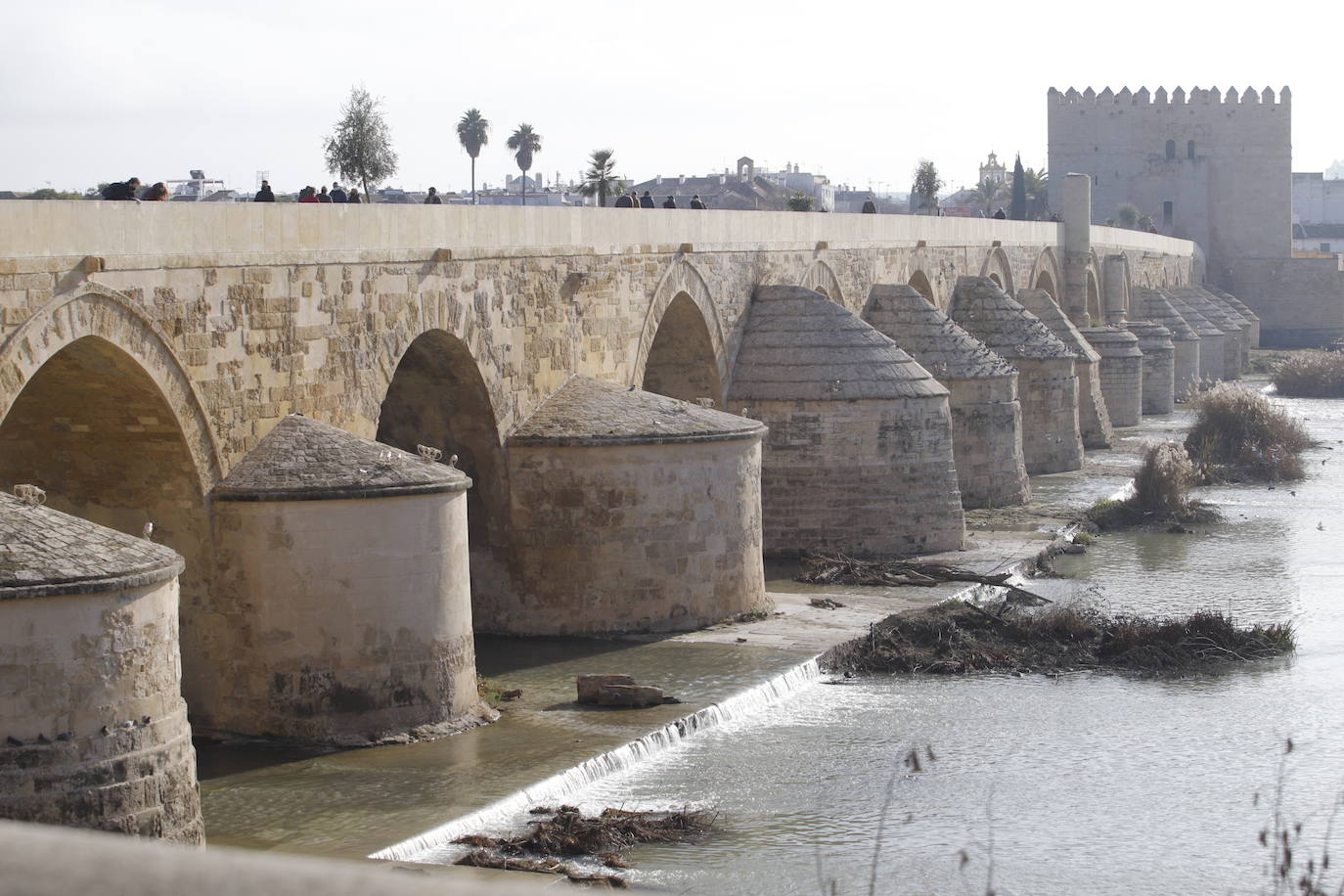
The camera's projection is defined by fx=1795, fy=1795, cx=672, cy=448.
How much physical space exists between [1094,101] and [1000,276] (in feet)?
93.6

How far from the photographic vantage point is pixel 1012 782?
11.6 meters

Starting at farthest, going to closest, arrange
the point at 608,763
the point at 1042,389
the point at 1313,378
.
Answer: the point at 1313,378 < the point at 1042,389 < the point at 608,763

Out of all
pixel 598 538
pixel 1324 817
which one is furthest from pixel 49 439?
pixel 1324 817

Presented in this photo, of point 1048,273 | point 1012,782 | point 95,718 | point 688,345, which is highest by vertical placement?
point 1048,273

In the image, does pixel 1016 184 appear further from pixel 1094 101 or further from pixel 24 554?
pixel 24 554

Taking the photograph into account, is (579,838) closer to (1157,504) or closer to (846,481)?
(846,481)

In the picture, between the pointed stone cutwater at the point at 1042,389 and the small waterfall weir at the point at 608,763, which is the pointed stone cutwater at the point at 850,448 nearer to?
the small waterfall weir at the point at 608,763

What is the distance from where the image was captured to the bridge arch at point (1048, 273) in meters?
39.0

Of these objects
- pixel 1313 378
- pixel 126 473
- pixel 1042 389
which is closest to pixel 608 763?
pixel 126 473

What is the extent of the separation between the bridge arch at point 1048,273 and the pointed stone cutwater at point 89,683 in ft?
103

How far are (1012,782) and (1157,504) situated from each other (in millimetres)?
13521

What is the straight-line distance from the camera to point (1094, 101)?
61.8m

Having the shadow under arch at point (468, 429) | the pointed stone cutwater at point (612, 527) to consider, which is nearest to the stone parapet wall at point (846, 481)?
the pointed stone cutwater at point (612, 527)

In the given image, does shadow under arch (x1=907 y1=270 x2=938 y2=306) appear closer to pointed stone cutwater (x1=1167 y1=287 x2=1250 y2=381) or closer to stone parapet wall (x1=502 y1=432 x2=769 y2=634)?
stone parapet wall (x1=502 y1=432 x2=769 y2=634)
